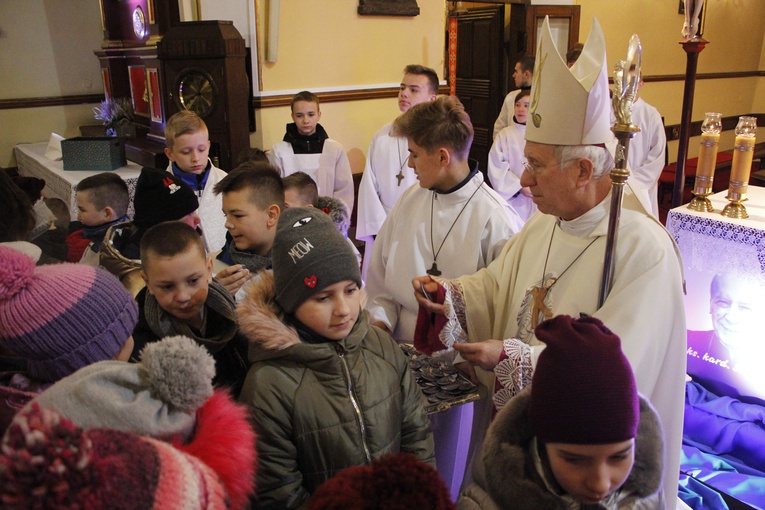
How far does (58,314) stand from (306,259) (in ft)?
1.98

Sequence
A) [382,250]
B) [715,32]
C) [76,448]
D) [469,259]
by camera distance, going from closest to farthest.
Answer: [76,448], [469,259], [382,250], [715,32]

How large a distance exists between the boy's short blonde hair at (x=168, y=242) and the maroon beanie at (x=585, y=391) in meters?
1.22

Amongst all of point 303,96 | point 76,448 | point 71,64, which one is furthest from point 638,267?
point 71,64

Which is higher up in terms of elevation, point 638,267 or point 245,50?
point 245,50

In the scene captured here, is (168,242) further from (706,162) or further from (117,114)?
(117,114)

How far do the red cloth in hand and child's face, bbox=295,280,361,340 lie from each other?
68cm

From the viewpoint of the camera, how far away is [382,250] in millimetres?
2979

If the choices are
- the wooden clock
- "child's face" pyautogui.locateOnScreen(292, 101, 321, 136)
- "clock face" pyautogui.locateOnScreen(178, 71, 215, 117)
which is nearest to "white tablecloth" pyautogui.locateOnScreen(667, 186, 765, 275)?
"child's face" pyautogui.locateOnScreen(292, 101, 321, 136)

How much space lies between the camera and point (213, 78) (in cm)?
486

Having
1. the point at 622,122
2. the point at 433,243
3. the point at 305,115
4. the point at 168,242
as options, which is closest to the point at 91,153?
the point at 305,115

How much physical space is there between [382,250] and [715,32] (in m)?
10.5

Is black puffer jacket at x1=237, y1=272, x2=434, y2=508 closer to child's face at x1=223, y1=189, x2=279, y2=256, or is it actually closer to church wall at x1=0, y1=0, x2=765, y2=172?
child's face at x1=223, y1=189, x2=279, y2=256

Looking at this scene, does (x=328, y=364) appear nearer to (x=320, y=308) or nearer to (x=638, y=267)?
(x=320, y=308)

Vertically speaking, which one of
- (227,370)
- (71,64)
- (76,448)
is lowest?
(227,370)
